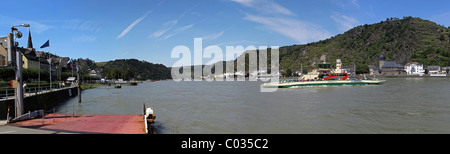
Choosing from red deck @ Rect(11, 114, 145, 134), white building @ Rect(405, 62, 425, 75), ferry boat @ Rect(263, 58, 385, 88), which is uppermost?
white building @ Rect(405, 62, 425, 75)

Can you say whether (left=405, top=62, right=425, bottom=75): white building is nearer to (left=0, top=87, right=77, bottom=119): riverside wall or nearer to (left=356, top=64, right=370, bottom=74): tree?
(left=356, top=64, right=370, bottom=74): tree

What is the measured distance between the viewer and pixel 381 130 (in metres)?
15.5

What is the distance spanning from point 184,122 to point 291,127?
740 cm

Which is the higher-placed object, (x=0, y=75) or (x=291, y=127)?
(x=0, y=75)

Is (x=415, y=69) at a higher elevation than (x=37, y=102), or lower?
higher

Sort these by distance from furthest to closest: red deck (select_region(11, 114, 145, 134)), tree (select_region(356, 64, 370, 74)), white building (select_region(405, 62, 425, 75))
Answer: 1. tree (select_region(356, 64, 370, 74))
2. white building (select_region(405, 62, 425, 75))
3. red deck (select_region(11, 114, 145, 134))

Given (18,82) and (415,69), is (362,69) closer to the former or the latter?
(415,69)

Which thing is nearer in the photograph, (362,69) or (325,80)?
(325,80)

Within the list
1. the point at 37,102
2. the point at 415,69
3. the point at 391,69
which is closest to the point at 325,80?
the point at 37,102

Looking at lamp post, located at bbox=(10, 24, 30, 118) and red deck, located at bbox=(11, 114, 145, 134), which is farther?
lamp post, located at bbox=(10, 24, 30, 118)

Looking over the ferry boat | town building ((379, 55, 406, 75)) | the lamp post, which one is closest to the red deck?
the lamp post
